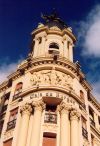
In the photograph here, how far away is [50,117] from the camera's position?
3434cm

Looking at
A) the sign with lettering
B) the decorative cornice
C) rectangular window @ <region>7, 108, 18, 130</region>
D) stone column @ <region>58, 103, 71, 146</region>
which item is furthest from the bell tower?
stone column @ <region>58, 103, 71, 146</region>

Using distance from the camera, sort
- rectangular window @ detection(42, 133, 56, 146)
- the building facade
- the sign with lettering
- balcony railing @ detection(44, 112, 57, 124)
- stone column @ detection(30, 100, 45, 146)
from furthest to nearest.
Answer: the sign with lettering
balcony railing @ detection(44, 112, 57, 124)
the building facade
rectangular window @ detection(42, 133, 56, 146)
stone column @ detection(30, 100, 45, 146)

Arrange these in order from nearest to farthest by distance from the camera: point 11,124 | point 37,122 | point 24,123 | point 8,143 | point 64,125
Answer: point 37,122, point 64,125, point 24,123, point 8,143, point 11,124

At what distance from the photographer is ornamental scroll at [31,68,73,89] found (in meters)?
37.5

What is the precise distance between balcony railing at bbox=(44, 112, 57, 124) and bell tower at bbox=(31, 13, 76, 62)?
11.2 metres

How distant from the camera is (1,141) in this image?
3481 centimetres

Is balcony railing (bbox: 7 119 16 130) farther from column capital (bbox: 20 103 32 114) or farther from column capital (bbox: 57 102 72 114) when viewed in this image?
column capital (bbox: 57 102 72 114)

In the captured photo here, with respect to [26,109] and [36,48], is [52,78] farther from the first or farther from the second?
[36,48]

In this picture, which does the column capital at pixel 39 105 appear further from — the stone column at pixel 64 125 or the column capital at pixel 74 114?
the column capital at pixel 74 114

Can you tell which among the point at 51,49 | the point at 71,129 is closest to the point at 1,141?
the point at 71,129

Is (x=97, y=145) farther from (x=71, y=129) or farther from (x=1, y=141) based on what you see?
(x=1, y=141)

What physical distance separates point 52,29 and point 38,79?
1244 cm

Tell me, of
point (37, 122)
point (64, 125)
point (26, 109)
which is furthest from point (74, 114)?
point (26, 109)

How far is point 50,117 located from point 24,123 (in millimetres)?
2650
